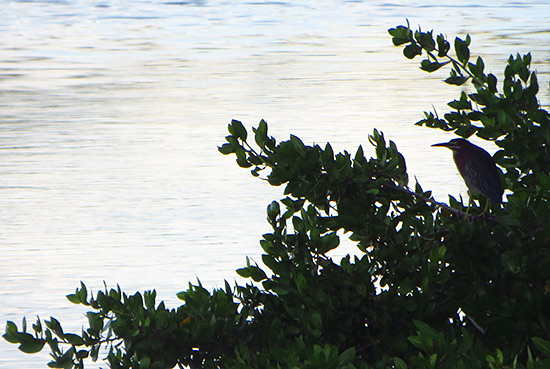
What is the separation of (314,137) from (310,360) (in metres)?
6.45

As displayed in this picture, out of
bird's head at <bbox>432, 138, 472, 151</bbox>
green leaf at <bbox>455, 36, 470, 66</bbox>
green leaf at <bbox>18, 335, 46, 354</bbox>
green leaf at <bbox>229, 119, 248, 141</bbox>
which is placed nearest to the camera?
green leaf at <bbox>18, 335, 46, 354</bbox>

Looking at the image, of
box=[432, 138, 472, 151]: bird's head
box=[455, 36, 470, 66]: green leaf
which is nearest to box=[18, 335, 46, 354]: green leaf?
box=[455, 36, 470, 66]: green leaf

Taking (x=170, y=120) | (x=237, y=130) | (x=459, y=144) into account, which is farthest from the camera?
(x=170, y=120)

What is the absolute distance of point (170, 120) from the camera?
9.26 metres

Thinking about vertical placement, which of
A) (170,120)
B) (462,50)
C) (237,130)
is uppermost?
(462,50)

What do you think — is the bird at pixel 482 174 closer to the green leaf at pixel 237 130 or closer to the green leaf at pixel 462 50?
the green leaf at pixel 462 50

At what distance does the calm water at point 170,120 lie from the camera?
5.40m

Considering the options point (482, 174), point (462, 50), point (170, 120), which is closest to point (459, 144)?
point (482, 174)

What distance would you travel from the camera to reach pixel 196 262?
17.4 ft

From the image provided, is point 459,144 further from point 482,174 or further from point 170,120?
point 170,120

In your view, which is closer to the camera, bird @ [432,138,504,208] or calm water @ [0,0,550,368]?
bird @ [432,138,504,208]

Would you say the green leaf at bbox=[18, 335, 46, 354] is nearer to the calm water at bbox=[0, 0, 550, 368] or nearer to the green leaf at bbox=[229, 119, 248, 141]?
the green leaf at bbox=[229, 119, 248, 141]

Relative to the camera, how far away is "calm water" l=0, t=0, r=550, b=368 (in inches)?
213

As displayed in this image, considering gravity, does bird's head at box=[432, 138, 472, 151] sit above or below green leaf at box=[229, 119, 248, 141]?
below
